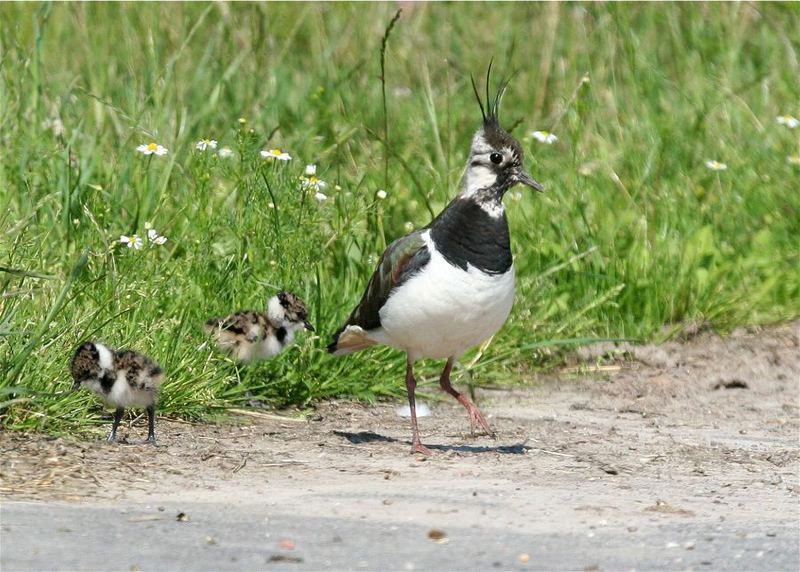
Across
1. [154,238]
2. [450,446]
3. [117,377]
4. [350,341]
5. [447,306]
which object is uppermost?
[154,238]

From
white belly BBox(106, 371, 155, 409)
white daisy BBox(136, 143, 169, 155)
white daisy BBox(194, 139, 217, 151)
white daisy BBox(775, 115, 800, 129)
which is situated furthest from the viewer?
white daisy BBox(775, 115, 800, 129)

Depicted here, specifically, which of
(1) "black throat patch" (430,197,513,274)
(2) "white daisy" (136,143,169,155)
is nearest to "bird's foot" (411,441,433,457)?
(1) "black throat patch" (430,197,513,274)

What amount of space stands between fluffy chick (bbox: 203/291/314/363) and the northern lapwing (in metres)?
0.30

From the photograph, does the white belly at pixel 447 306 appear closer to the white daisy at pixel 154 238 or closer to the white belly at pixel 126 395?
the white belly at pixel 126 395

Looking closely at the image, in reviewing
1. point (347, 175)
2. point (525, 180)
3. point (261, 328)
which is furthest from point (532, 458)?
point (347, 175)

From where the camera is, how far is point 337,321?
7488 millimetres

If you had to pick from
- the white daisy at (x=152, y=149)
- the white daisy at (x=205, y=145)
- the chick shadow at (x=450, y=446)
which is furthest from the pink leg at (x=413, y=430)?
the white daisy at (x=152, y=149)

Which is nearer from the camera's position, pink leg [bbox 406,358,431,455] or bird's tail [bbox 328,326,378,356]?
pink leg [bbox 406,358,431,455]

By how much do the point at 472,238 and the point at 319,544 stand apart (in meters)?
2.18

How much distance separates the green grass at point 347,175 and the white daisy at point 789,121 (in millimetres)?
105

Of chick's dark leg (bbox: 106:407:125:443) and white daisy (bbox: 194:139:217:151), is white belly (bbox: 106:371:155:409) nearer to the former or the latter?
chick's dark leg (bbox: 106:407:125:443)

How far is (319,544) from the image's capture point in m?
4.45

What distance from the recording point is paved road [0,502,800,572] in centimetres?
423

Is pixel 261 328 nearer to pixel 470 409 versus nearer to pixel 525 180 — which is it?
pixel 470 409
